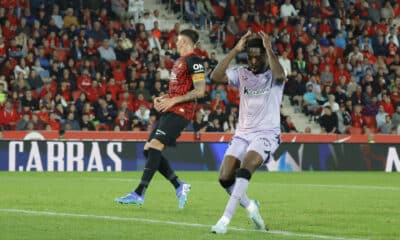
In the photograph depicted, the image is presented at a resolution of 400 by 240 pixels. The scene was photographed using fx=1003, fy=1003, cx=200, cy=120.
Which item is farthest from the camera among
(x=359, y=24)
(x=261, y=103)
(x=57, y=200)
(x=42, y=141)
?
(x=359, y=24)

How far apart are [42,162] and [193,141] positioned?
12.6 feet

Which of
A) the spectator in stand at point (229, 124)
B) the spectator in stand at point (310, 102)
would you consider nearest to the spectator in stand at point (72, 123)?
the spectator in stand at point (229, 124)

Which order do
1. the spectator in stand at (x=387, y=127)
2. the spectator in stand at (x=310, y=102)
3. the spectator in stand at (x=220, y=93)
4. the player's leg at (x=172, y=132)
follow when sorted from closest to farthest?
the player's leg at (x=172, y=132) < the spectator in stand at (x=220, y=93) < the spectator in stand at (x=387, y=127) < the spectator in stand at (x=310, y=102)

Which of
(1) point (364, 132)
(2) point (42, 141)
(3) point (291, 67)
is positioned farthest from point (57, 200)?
(3) point (291, 67)

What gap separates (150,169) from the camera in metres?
12.6

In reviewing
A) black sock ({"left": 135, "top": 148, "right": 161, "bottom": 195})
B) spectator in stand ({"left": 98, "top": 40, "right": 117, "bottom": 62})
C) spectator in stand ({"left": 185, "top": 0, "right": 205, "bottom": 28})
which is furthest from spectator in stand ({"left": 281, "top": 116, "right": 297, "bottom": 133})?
black sock ({"left": 135, "top": 148, "right": 161, "bottom": 195})

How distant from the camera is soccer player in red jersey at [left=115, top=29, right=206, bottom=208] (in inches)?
491

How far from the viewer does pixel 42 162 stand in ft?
78.8

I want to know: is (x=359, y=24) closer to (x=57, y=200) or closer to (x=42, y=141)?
(x=42, y=141)

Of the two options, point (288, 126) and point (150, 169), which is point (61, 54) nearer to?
point (288, 126)

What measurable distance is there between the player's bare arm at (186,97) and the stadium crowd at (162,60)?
12873 millimetres

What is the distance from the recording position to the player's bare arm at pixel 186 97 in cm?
1241

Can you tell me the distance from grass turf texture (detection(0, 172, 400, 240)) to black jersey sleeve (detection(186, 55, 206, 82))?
165 centimetres

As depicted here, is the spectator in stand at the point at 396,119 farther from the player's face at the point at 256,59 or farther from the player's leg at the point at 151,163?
the player's face at the point at 256,59
